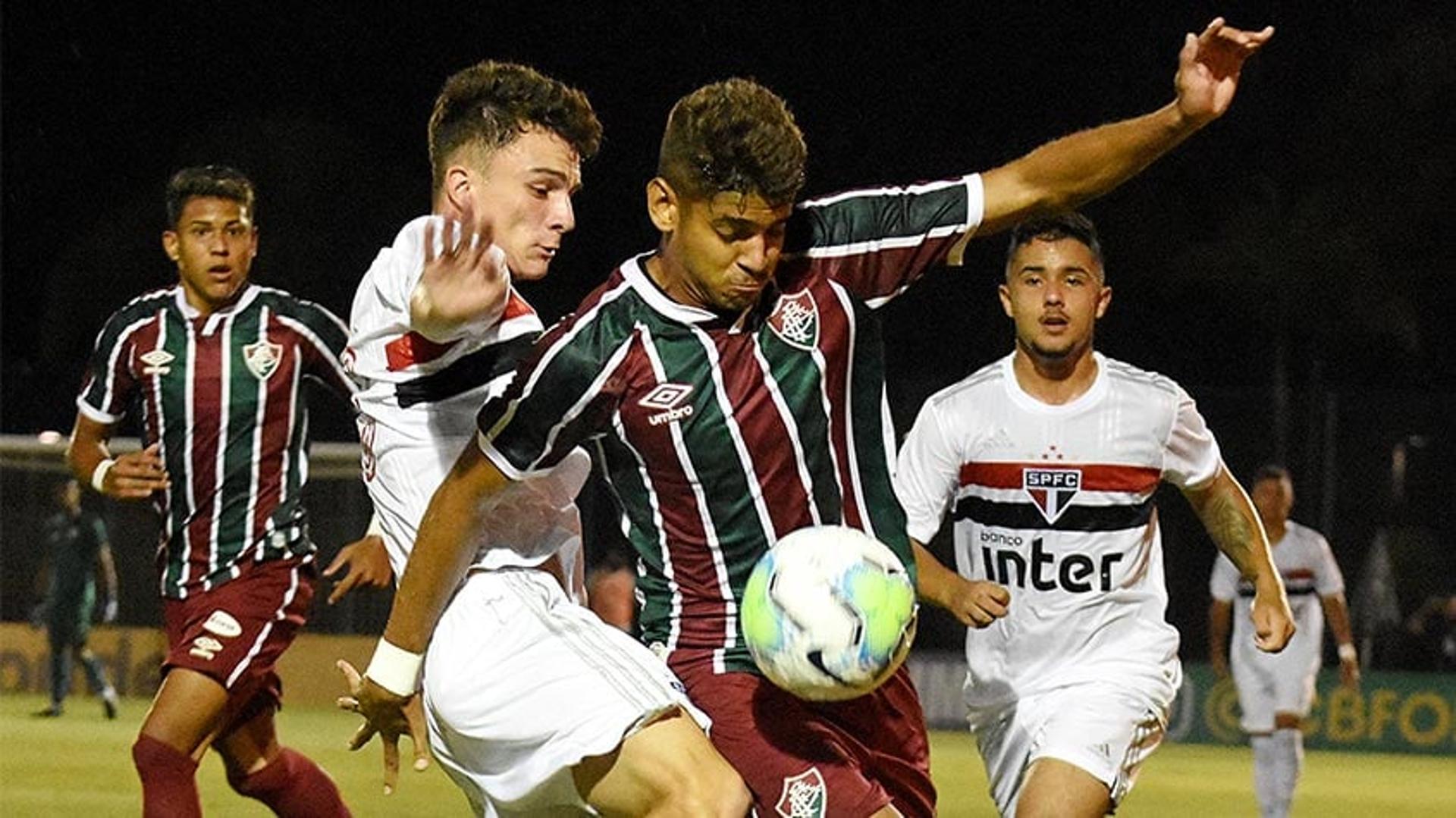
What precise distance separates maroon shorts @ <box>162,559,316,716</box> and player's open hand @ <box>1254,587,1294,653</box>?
118 inches

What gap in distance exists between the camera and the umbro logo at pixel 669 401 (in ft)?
15.6

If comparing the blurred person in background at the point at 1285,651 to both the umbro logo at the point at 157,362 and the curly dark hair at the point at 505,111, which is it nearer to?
the umbro logo at the point at 157,362

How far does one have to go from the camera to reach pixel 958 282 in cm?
3503

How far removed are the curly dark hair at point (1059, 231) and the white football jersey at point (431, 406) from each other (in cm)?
209

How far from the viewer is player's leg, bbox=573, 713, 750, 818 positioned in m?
4.53

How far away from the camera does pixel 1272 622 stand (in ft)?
21.1

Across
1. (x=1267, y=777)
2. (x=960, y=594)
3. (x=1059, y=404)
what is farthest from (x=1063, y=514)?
(x=1267, y=777)

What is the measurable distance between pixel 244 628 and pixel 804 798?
3278 millimetres

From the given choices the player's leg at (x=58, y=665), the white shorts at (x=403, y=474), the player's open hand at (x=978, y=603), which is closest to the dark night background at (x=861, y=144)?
the player's leg at (x=58, y=665)

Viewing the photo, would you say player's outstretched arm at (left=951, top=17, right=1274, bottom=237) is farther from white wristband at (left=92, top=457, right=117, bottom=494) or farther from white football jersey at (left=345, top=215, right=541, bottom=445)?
white wristband at (left=92, top=457, right=117, bottom=494)

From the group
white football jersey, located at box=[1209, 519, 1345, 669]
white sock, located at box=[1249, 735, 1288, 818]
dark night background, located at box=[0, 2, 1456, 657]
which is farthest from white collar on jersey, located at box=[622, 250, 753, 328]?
dark night background, located at box=[0, 2, 1456, 657]

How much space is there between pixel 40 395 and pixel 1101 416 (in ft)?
66.7

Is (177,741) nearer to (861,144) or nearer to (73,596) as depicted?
(73,596)

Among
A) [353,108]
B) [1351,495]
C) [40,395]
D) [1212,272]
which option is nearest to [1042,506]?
[1351,495]
